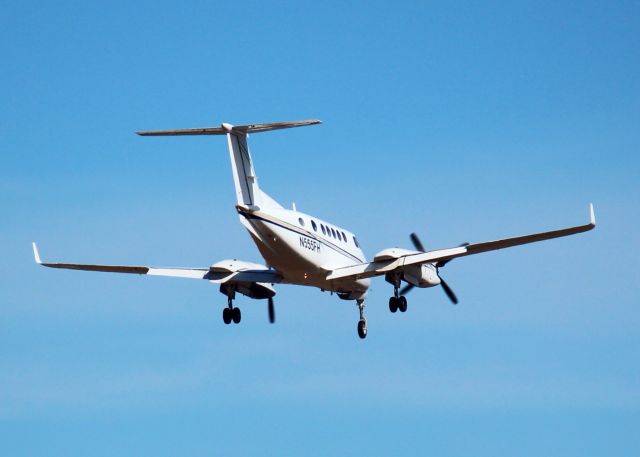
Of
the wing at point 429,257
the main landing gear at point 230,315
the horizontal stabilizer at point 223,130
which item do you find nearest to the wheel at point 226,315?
the main landing gear at point 230,315

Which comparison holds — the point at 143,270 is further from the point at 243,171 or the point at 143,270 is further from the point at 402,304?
the point at 402,304

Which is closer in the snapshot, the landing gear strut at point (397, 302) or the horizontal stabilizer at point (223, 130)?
the horizontal stabilizer at point (223, 130)

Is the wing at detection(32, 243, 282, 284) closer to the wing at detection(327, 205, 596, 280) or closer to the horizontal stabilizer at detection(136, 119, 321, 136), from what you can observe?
the wing at detection(327, 205, 596, 280)

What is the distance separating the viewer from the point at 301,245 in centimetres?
4344

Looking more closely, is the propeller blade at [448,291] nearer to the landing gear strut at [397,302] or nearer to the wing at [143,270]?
the landing gear strut at [397,302]

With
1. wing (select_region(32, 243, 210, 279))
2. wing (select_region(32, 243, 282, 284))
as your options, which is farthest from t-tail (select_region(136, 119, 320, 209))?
wing (select_region(32, 243, 210, 279))

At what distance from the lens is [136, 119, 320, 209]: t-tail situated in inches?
1624

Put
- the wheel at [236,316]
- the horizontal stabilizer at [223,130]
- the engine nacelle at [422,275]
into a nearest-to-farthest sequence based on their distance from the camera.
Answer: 1. the horizontal stabilizer at [223,130]
2. the engine nacelle at [422,275]
3. the wheel at [236,316]

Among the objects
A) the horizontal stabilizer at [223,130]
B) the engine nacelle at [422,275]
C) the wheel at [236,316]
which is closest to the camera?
the horizontal stabilizer at [223,130]

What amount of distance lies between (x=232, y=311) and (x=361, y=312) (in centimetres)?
545

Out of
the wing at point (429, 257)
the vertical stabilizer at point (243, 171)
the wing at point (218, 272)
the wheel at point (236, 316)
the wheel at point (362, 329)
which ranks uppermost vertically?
the vertical stabilizer at point (243, 171)

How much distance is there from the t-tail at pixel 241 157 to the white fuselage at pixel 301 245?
1.56ft

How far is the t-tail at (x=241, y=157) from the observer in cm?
4124

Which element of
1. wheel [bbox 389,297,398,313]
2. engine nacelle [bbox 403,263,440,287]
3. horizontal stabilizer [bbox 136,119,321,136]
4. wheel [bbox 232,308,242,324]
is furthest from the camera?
wheel [bbox 232,308,242,324]
